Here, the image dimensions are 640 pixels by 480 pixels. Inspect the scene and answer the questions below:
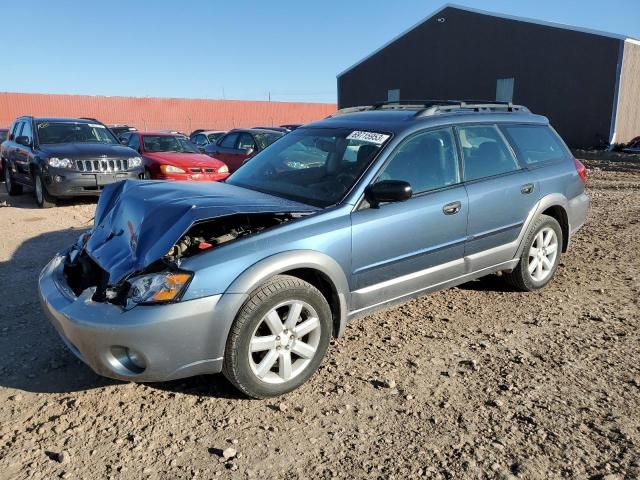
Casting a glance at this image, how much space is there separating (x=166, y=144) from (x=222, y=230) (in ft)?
28.6

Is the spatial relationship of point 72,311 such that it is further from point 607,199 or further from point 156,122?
point 156,122

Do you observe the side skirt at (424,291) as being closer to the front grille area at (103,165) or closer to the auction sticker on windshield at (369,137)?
the auction sticker on windshield at (369,137)

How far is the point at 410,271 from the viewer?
372 cm

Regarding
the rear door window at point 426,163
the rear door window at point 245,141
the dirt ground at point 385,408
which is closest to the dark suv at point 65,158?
the rear door window at point 245,141

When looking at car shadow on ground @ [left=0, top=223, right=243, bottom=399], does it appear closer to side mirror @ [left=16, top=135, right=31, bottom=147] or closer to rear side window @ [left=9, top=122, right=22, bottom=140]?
side mirror @ [left=16, top=135, right=31, bottom=147]

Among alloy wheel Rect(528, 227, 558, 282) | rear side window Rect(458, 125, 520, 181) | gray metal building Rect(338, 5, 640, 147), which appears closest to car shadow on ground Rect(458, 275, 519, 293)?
alloy wheel Rect(528, 227, 558, 282)

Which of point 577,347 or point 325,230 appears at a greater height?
point 325,230

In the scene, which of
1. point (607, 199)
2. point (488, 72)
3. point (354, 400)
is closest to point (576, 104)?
point (488, 72)

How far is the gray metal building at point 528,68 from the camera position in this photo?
819 inches

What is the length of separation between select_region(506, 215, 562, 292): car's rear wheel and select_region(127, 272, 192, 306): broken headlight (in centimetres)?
318

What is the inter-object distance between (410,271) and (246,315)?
54.3 inches

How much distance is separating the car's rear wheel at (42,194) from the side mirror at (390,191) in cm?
731

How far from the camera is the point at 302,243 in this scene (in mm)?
3117

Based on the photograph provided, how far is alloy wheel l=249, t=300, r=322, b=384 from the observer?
3014mm
